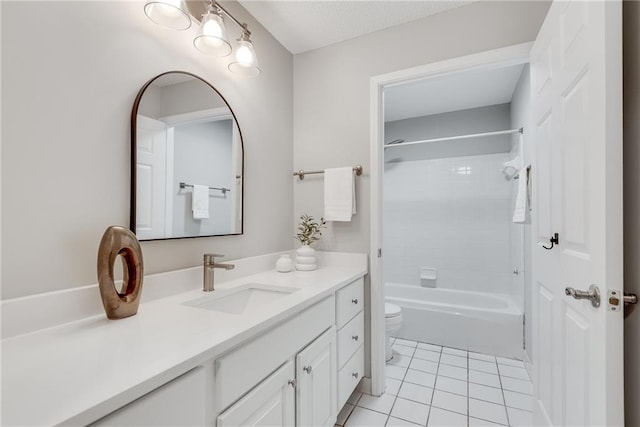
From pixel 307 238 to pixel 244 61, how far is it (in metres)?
1.14

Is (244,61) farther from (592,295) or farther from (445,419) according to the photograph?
(445,419)

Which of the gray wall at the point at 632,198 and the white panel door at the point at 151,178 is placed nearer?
the gray wall at the point at 632,198

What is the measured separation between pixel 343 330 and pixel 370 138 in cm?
122

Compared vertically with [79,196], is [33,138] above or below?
above

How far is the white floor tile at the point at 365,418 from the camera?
164 centimetres

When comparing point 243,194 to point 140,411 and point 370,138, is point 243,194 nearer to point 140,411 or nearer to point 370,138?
point 370,138

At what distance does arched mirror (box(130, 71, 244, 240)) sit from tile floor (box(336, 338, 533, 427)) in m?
1.36

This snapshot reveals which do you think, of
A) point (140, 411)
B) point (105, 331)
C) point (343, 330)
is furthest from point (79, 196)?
point (343, 330)

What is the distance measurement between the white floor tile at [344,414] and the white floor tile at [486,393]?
32.4 inches

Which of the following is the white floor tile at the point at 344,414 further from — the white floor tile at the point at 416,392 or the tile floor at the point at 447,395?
the white floor tile at the point at 416,392

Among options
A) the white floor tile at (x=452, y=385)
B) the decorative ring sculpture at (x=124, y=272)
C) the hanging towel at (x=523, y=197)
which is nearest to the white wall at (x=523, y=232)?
the hanging towel at (x=523, y=197)

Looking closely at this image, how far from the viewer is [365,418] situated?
1.70 meters

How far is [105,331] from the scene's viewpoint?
867 mm

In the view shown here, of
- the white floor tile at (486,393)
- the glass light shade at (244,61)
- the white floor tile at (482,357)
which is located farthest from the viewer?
the white floor tile at (482,357)
